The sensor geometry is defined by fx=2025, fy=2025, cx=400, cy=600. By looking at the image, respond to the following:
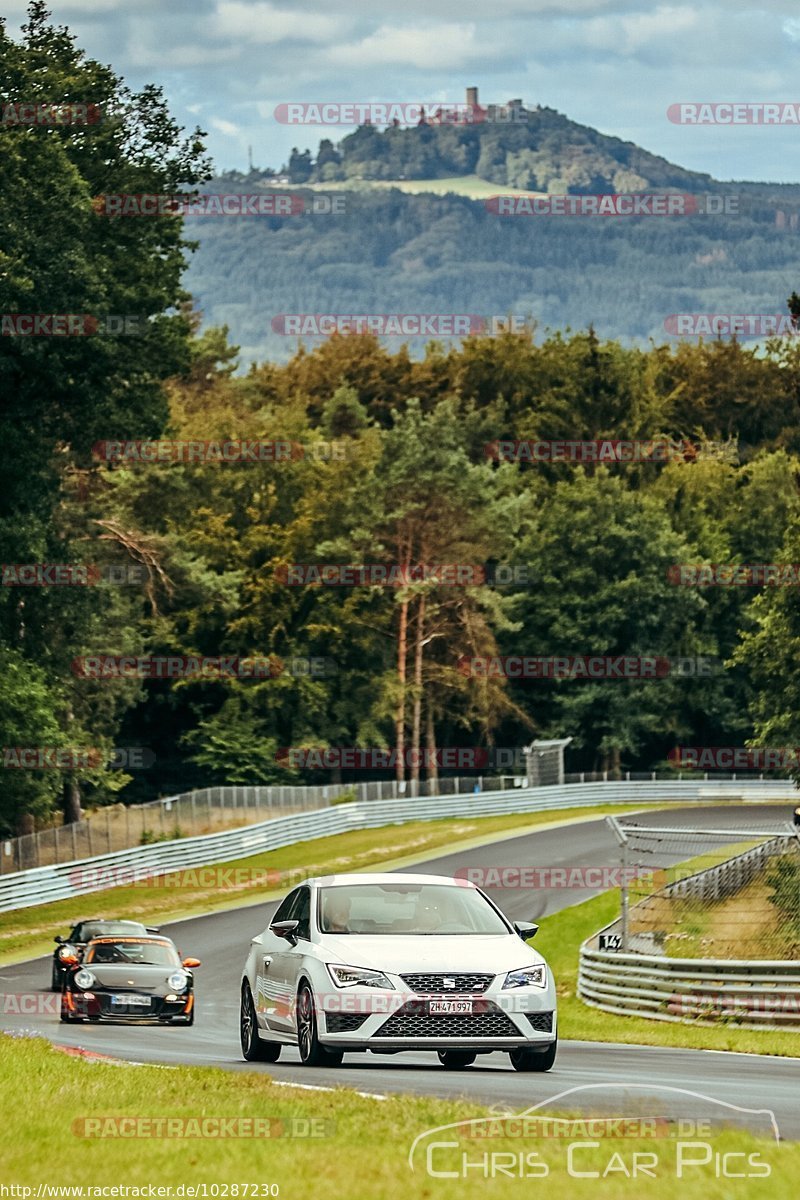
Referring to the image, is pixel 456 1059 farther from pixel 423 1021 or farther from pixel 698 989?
pixel 698 989

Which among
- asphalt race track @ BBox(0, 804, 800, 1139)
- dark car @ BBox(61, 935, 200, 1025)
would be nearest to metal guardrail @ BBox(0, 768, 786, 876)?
asphalt race track @ BBox(0, 804, 800, 1139)

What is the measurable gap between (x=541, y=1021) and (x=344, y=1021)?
153 centimetres

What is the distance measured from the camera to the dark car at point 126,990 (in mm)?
25297

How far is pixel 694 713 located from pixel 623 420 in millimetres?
17664

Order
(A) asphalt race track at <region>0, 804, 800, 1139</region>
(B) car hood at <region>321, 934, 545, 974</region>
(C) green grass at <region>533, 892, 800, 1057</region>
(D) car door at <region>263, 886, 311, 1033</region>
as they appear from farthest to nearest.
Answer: (C) green grass at <region>533, 892, 800, 1057</region> < (D) car door at <region>263, 886, 311, 1033</region> < (B) car hood at <region>321, 934, 545, 974</region> < (A) asphalt race track at <region>0, 804, 800, 1139</region>

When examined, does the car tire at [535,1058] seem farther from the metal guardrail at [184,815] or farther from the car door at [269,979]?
the metal guardrail at [184,815]

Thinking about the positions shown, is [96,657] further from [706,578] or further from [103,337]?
[706,578]

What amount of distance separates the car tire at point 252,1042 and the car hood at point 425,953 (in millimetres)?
1993

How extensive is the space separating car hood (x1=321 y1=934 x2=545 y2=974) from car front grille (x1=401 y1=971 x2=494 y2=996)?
5 centimetres

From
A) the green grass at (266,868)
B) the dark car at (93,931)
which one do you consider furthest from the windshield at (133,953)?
the green grass at (266,868)

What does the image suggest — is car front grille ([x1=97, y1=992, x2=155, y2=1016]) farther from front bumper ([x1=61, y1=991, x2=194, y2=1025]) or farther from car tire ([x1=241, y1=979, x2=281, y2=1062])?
car tire ([x1=241, y1=979, x2=281, y2=1062])

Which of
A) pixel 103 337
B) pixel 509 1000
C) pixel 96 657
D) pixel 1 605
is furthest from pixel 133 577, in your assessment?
pixel 509 1000

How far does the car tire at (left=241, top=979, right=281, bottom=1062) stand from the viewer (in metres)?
17.5

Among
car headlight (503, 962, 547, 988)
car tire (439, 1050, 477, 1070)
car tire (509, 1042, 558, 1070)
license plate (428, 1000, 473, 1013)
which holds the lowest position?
car tire (439, 1050, 477, 1070)
